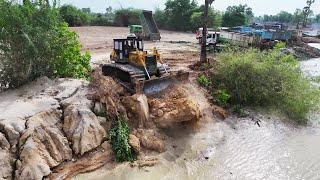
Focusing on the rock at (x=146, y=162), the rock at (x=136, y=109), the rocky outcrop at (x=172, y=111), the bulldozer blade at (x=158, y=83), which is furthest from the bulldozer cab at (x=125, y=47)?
the rock at (x=146, y=162)

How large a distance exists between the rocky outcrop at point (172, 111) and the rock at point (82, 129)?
2696mm

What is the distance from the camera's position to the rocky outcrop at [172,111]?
14.4 metres

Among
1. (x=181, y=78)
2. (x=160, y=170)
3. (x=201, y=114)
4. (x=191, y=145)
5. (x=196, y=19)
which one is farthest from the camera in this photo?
(x=196, y=19)

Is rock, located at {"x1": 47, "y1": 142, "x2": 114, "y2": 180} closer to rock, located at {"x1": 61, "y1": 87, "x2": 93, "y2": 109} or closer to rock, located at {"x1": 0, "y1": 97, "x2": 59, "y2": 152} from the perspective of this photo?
rock, located at {"x1": 0, "y1": 97, "x2": 59, "y2": 152}

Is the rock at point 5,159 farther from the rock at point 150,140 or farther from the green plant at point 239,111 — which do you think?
the green plant at point 239,111

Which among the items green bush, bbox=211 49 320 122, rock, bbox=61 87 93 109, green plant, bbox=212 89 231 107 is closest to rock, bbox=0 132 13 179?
rock, bbox=61 87 93 109

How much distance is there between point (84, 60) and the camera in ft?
61.1

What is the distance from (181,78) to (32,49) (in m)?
6.77

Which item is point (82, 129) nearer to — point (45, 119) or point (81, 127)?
point (81, 127)

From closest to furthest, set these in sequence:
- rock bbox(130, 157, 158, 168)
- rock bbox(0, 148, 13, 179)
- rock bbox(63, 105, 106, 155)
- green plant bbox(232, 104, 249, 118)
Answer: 1. rock bbox(0, 148, 13, 179)
2. rock bbox(63, 105, 106, 155)
3. rock bbox(130, 157, 158, 168)
4. green plant bbox(232, 104, 249, 118)

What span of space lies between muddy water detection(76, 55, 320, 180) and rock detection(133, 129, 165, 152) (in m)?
0.33

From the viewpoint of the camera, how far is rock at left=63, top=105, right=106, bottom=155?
11.7 meters

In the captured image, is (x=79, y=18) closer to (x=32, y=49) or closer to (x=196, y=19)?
(x=196, y=19)

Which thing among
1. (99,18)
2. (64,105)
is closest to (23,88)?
(64,105)
